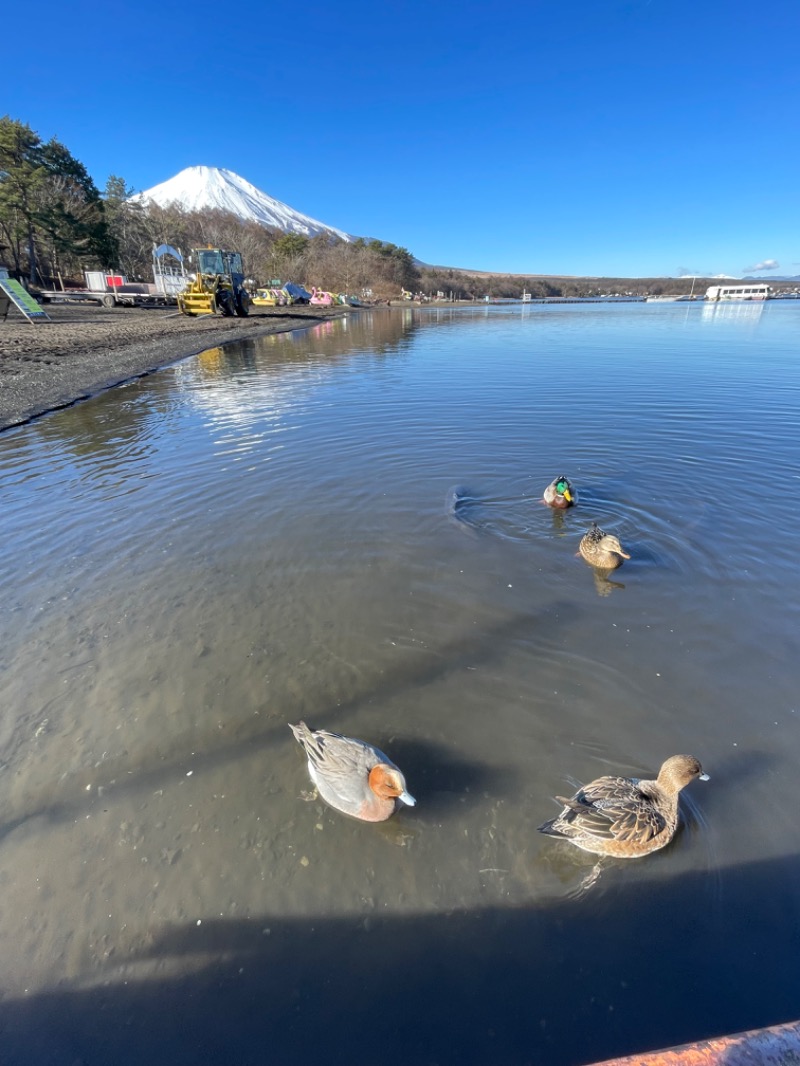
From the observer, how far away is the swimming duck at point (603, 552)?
20.4 ft

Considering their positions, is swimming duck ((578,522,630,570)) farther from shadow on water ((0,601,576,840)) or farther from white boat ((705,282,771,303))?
white boat ((705,282,771,303))

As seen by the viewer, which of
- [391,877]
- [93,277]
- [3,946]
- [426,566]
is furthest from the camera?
[93,277]

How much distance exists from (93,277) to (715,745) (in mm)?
73597

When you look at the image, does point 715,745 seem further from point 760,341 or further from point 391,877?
point 760,341

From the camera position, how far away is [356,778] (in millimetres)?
3410

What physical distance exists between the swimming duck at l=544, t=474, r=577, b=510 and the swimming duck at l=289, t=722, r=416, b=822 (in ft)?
18.2

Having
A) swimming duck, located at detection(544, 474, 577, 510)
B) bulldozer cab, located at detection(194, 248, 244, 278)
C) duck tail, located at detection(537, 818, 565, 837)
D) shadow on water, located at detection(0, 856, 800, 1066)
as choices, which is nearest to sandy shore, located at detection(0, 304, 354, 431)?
bulldozer cab, located at detection(194, 248, 244, 278)

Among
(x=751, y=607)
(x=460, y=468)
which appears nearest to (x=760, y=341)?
(x=460, y=468)

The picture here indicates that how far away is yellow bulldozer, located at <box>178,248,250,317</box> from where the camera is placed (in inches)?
1625

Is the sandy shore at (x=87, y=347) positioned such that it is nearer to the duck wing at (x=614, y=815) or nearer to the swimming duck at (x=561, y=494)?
the swimming duck at (x=561, y=494)

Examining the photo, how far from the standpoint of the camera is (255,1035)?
2.48 m

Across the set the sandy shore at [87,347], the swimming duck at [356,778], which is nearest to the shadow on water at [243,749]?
the swimming duck at [356,778]

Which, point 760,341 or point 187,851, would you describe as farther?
point 760,341

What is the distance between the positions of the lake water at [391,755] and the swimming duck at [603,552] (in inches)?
9.0
